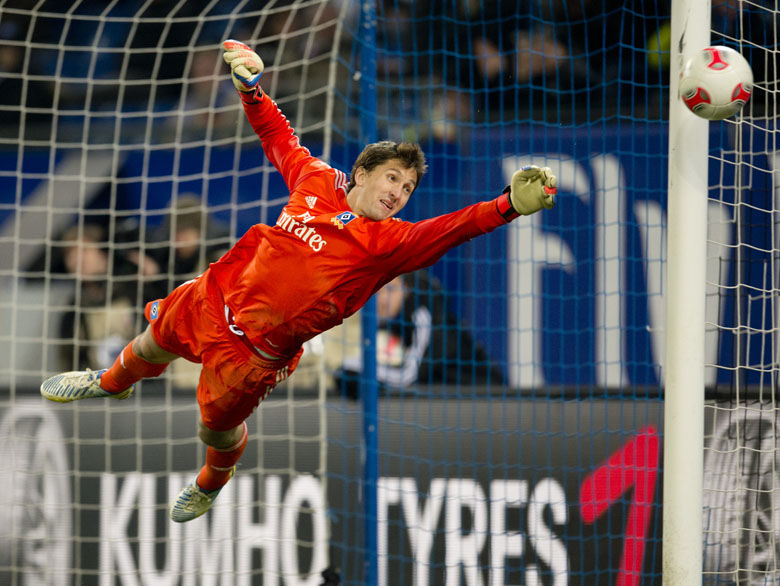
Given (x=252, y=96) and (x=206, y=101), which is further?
(x=206, y=101)

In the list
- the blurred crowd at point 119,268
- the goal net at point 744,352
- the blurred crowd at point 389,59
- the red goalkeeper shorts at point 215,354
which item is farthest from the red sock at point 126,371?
the goal net at point 744,352

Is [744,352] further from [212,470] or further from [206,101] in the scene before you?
[206,101]

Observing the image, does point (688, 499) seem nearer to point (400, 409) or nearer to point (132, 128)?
point (400, 409)

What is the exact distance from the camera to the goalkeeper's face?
339 cm

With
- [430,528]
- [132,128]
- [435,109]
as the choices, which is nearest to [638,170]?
[435,109]

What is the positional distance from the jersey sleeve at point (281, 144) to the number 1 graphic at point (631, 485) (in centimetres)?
207

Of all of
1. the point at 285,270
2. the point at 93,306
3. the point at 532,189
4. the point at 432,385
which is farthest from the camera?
the point at 93,306

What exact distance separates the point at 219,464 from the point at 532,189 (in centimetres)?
161

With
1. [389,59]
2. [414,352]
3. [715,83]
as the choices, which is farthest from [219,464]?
[389,59]

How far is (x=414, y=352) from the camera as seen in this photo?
5.08m

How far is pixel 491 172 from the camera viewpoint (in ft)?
16.5

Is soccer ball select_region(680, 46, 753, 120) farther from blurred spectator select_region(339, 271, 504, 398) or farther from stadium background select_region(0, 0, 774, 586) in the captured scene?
blurred spectator select_region(339, 271, 504, 398)

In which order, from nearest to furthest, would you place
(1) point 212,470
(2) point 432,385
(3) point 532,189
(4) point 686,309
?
1. (3) point 532,189
2. (4) point 686,309
3. (1) point 212,470
4. (2) point 432,385

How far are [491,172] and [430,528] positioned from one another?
5.36 ft
